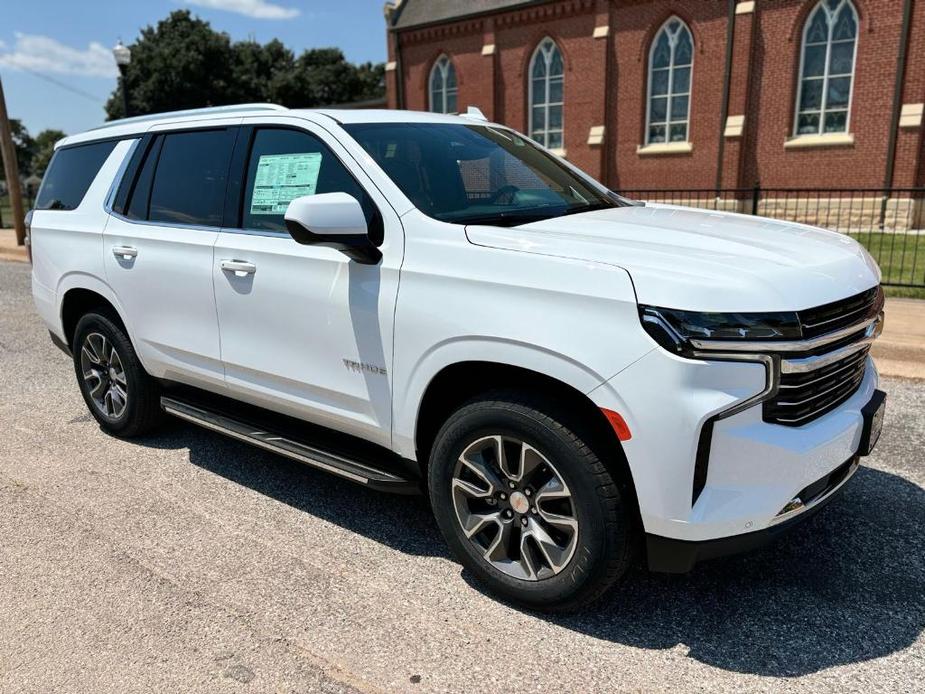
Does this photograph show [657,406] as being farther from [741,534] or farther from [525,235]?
[525,235]

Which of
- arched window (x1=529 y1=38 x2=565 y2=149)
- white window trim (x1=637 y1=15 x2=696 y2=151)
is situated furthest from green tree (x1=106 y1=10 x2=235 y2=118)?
white window trim (x1=637 y1=15 x2=696 y2=151)

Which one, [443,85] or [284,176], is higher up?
[443,85]

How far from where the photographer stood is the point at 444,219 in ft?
10.2

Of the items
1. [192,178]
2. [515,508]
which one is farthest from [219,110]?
[515,508]

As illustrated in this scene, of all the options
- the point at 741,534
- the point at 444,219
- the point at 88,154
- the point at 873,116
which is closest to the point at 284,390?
the point at 444,219

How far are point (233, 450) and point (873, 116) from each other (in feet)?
66.1

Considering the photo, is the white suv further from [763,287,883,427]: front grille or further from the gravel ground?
the gravel ground

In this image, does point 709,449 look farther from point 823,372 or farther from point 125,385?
point 125,385

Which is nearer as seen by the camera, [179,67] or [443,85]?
[443,85]

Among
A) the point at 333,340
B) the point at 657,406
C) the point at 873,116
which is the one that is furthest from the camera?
the point at 873,116

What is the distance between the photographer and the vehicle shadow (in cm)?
268

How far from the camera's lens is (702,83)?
21.7 m

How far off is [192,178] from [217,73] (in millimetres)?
50328

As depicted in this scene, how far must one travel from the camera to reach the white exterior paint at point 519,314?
237 centimetres
